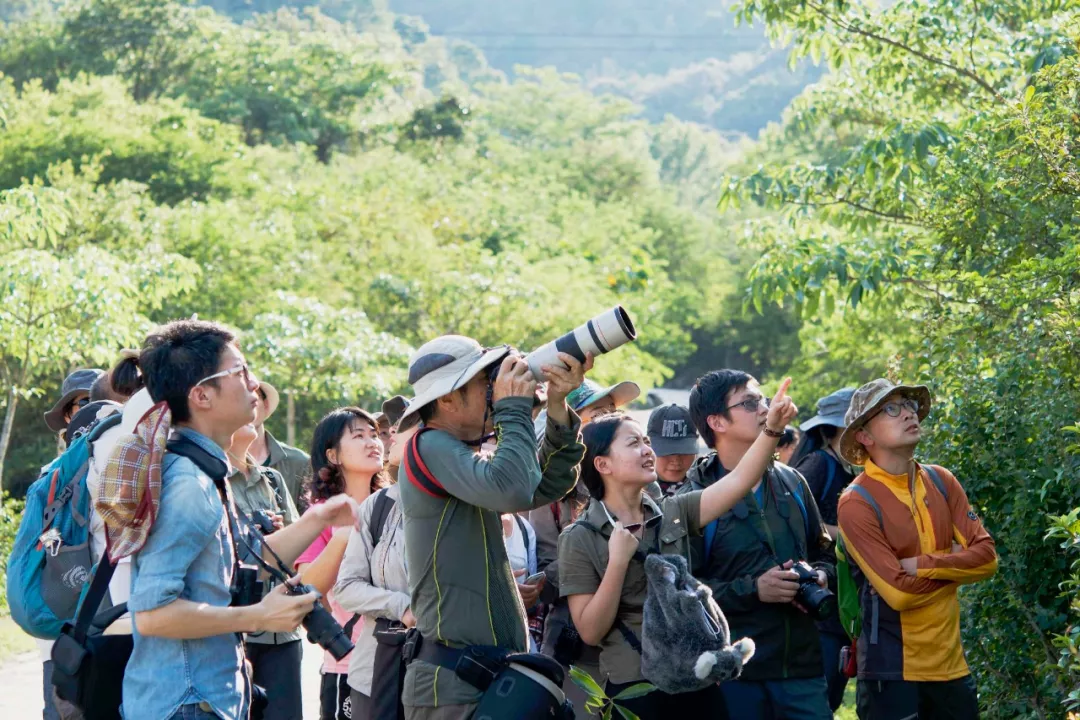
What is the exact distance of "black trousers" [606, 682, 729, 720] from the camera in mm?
4879

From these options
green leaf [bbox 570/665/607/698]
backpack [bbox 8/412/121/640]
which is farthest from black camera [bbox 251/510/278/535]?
green leaf [bbox 570/665/607/698]

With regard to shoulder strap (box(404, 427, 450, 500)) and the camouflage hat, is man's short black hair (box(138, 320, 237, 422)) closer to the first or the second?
shoulder strap (box(404, 427, 450, 500))

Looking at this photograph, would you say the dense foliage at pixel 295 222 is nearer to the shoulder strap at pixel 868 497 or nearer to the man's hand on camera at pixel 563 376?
the shoulder strap at pixel 868 497

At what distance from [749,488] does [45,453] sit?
1741 cm

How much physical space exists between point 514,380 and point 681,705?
164 cm

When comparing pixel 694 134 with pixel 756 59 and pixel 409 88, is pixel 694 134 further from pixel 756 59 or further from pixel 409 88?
pixel 756 59

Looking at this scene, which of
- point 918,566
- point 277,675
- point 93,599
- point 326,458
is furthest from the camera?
point 326,458

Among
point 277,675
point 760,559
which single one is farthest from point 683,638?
point 277,675

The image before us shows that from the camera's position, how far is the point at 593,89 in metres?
183

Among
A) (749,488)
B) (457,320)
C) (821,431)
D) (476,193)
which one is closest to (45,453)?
(457,320)

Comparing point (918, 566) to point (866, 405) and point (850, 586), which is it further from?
point (866, 405)

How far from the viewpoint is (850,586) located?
17.6ft

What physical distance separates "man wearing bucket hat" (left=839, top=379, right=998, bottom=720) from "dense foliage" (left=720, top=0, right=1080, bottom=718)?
384 mm

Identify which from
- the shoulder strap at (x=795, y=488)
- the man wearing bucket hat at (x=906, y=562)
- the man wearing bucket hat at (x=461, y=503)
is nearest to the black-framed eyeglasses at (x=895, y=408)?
the man wearing bucket hat at (x=906, y=562)
